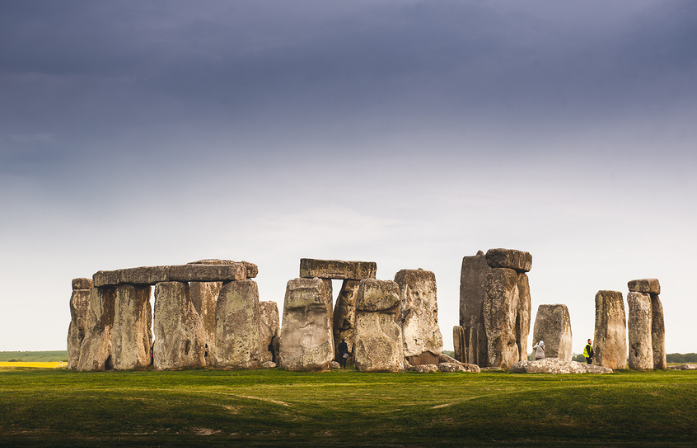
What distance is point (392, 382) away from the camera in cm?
1934

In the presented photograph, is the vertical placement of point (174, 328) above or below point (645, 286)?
below

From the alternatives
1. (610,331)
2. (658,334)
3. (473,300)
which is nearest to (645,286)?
(658,334)

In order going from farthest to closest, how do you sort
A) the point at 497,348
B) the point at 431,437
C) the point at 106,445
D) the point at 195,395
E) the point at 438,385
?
1. the point at 497,348
2. the point at 438,385
3. the point at 195,395
4. the point at 431,437
5. the point at 106,445

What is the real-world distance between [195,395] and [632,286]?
19151 millimetres

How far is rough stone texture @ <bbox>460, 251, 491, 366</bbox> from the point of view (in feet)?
86.4

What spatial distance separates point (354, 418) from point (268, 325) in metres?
16.9

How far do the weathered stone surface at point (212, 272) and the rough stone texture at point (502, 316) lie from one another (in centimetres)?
808

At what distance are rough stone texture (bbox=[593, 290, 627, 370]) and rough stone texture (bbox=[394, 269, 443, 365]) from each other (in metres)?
5.64

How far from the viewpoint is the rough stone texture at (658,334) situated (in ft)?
94.4

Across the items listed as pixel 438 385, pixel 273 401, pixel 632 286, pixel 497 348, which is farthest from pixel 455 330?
pixel 273 401

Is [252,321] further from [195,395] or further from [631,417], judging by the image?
[631,417]

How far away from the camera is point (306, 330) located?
23.3 m

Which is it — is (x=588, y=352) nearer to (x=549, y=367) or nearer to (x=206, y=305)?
(x=549, y=367)

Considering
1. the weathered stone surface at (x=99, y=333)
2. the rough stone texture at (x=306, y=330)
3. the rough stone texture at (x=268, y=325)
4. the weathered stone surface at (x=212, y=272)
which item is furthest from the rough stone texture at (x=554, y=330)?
the weathered stone surface at (x=99, y=333)
